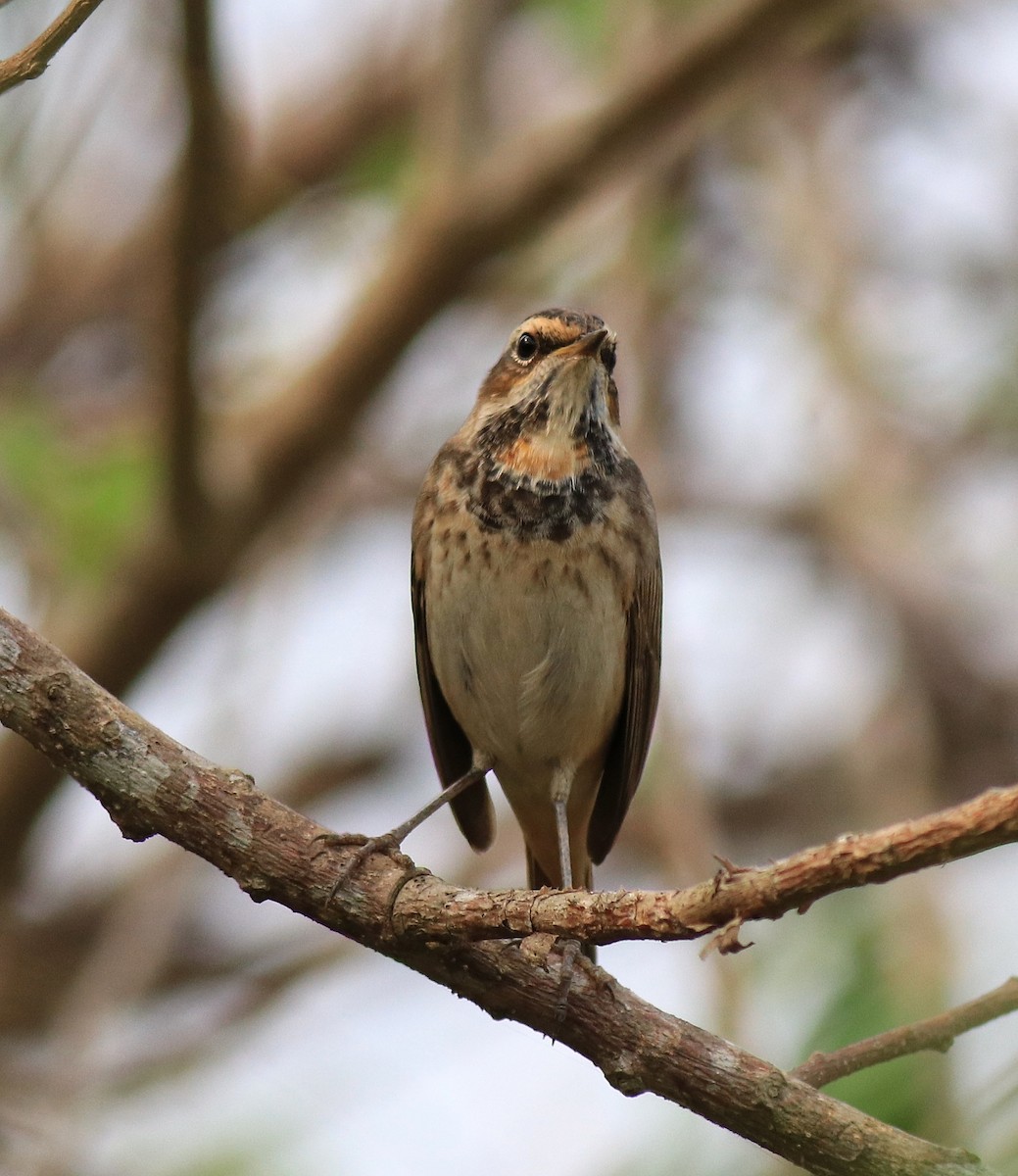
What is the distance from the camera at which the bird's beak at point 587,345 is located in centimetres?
585

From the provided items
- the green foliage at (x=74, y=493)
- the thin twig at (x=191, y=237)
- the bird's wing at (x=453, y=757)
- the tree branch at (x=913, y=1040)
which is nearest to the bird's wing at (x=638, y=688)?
the bird's wing at (x=453, y=757)

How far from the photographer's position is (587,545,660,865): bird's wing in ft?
19.4

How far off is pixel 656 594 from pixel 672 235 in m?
3.23

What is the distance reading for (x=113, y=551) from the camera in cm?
783

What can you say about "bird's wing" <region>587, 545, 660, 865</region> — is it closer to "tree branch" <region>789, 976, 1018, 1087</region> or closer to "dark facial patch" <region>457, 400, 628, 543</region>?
"dark facial patch" <region>457, 400, 628, 543</region>

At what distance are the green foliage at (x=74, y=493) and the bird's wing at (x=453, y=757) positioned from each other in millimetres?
2017

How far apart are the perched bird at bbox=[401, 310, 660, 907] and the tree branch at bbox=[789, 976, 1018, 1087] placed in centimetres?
224

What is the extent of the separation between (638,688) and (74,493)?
3285 mm

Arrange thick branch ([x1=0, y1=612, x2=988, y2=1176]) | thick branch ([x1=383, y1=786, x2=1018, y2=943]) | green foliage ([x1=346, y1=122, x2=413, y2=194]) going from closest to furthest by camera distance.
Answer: thick branch ([x1=383, y1=786, x2=1018, y2=943]) → thick branch ([x1=0, y1=612, x2=988, y2=1176]) → green foliage ([x1=346, y1=122, x2=413, y2=194])

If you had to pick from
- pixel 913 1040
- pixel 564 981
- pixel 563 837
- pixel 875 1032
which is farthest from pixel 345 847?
pixel 563 837

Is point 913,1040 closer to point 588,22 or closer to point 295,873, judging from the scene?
point 295,873

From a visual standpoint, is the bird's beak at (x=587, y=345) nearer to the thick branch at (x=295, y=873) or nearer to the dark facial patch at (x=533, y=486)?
the dark facial patch at (x=533, y=486)

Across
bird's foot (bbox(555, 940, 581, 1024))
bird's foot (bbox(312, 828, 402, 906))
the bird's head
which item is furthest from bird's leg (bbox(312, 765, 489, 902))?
the bird's head

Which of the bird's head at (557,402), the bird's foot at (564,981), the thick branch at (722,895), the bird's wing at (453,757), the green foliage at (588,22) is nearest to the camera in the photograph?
the thick branch at (722,895)
